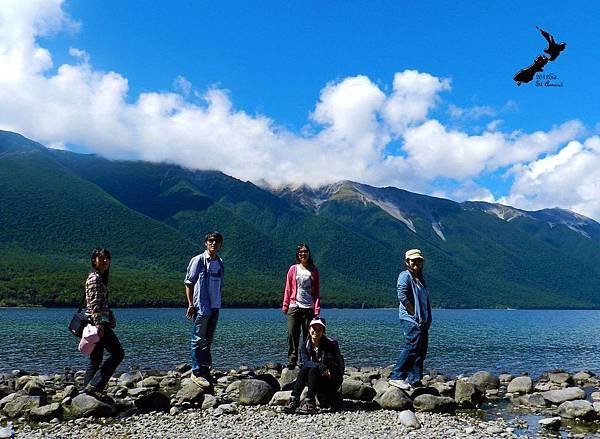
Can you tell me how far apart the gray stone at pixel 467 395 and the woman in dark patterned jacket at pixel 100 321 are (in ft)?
24.8

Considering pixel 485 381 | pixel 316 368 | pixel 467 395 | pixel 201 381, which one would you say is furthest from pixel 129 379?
pixel 485 381

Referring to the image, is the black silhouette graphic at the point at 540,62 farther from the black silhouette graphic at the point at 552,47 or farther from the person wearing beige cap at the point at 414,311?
the person wearing beige cap at the point at 414,311

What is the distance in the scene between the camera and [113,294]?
124500mm

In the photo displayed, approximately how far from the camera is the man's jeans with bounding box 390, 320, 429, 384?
1166cm

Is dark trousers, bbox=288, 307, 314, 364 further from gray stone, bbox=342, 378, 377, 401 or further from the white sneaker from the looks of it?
the white sneaker

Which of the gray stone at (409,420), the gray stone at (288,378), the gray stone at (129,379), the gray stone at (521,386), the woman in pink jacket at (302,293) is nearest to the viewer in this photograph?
the gray stone at (409,420)

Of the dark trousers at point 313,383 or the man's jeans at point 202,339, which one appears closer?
the dark trousers at point 313,383

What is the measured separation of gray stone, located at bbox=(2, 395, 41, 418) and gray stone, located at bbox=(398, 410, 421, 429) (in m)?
7.19

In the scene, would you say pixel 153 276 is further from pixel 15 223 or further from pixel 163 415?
pixel 163 415

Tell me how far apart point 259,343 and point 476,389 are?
25053 mm

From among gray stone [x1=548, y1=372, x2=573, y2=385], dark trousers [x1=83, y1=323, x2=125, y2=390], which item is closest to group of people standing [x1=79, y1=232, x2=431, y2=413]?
dark trousers [x1=83, y1=323, x2=125, y2=390]

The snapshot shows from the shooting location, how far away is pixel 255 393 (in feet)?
39.0

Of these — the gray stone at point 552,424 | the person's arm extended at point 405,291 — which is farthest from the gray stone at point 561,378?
the person's arm extended at point 405,291

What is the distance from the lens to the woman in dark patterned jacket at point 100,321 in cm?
1054
